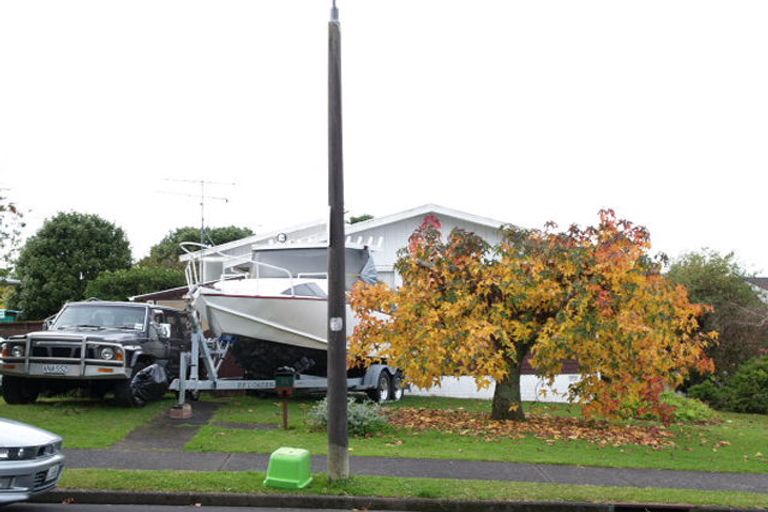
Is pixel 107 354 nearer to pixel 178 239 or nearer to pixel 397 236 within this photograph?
pixel 397 236

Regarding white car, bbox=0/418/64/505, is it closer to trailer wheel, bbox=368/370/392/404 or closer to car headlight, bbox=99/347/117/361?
car headlight, bbox=99/347/117/361

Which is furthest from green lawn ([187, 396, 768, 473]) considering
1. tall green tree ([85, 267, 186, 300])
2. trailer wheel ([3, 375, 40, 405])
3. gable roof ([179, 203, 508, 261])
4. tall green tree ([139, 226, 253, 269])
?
tall green tree ([139, 226, 253, 269])

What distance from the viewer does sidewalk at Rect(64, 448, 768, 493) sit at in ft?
33.5

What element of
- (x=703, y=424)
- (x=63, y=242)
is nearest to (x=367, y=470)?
(x=703, y=424)

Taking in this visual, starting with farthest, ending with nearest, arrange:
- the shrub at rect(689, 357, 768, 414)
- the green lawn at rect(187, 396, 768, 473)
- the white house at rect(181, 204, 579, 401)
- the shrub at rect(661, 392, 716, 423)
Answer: the white house at rect(181, 204, 579, 401)
the shrub at rect(689, 357, 768, 414)
the shrub at rect(661, 392, 716, 423)
the green lawn at rect(187, 396, 768, 473)

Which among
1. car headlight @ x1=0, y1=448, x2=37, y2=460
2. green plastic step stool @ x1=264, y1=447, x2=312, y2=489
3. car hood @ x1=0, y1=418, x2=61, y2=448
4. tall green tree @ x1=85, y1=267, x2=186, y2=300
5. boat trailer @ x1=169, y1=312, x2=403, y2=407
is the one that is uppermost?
→ tall green tree @ x1=85, y1=267, x2=186, y2=300

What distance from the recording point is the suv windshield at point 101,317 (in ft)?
51.5

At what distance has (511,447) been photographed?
40.6 feet

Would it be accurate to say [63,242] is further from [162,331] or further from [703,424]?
[703,424]

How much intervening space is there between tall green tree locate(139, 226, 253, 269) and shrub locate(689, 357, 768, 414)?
113ft

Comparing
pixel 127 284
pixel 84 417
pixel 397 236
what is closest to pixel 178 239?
pixel 127 284

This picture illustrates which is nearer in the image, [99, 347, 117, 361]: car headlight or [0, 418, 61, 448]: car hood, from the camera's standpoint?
[0, 418, 61, 448]: car hood

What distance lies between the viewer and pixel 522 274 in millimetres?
13648

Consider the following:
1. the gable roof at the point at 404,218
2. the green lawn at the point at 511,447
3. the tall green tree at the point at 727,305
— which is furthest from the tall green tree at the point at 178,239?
the green lawn at the point at 511,447
